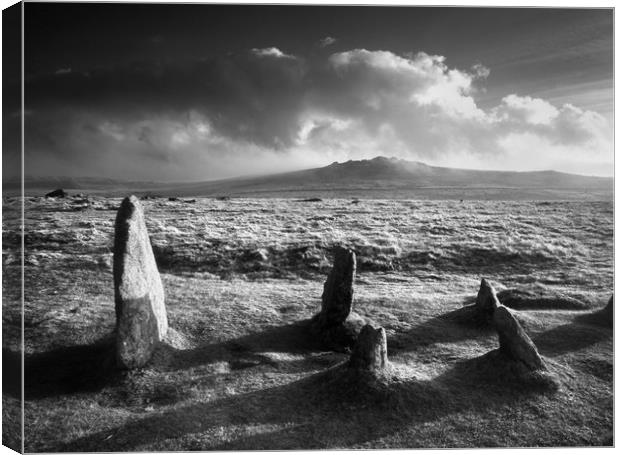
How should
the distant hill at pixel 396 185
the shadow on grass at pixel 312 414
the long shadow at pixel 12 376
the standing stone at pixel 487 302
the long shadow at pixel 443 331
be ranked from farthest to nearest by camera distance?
the distant hill at pixel 396 185, the standing stone at pixel 487 302, the long shadow at pixel 443 331, the long shadow at pixel 12 376, the shadow on grass at pixel 312 414

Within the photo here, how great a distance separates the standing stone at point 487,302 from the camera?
13.6 metres

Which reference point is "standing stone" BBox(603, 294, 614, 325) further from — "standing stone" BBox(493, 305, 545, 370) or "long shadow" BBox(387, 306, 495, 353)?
"standing stone" BBox(493, 305, 545, 370)

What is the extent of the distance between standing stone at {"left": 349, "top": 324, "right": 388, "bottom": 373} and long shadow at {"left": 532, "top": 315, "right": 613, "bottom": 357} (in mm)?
4987

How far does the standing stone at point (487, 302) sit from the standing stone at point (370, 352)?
17.2 feet

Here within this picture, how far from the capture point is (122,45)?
11703mm

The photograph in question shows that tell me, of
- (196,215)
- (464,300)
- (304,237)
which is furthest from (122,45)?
(196,215)

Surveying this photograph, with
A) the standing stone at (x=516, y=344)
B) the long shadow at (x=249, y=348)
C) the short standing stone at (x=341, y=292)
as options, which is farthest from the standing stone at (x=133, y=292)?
the standing stone at (x=516, y=344)

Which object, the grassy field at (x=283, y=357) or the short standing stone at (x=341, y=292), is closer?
the grassy field at (x=283, y=357)

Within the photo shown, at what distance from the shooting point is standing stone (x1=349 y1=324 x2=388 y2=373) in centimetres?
979

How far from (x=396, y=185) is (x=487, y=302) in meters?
88.7

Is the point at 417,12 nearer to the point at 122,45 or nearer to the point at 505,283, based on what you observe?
the point at 122,45

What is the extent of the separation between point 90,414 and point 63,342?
3.30m

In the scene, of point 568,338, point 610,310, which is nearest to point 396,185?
point 610,310

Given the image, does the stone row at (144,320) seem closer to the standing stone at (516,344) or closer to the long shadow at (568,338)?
the standing stone at (516,344)
